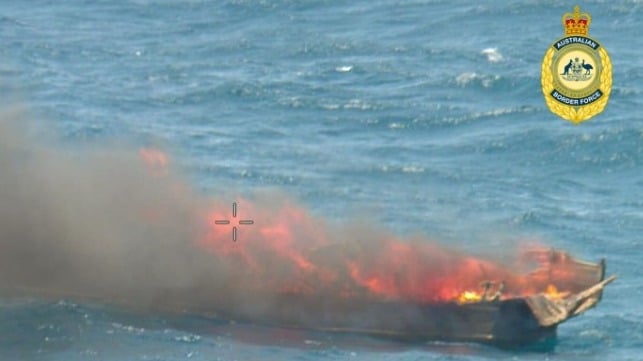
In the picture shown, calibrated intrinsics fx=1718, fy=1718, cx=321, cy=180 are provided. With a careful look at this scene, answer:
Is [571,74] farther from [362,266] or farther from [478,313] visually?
[362,266]

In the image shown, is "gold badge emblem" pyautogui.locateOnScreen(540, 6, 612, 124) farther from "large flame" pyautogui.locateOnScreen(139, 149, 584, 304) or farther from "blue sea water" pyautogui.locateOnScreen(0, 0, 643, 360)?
"blue sea water" pyautogui.locateOnScreen(0, 0, 643, 360)

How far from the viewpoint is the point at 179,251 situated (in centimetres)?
14375

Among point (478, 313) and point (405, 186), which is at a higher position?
point (405, 186)

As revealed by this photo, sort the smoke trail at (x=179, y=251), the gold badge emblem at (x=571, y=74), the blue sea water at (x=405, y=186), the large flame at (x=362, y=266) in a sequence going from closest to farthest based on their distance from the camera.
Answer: the blue sea water at (x=405, y=186) < the gold badge emblem at (x=571, y=74) < the large flame at (x=362, y=266) < the smoke trail at (x=179, y=251)

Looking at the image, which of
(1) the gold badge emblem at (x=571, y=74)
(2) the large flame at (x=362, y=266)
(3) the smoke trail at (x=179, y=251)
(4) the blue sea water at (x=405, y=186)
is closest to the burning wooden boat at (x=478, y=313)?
(2) the large flame at (x=362, y=266)

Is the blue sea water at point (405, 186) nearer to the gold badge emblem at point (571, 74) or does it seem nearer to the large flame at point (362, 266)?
the large flame at point (362, 266)

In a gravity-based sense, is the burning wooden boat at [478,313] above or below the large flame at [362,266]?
below

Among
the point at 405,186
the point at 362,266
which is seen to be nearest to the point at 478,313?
the point at 362,266

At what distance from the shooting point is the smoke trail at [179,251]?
140 meters

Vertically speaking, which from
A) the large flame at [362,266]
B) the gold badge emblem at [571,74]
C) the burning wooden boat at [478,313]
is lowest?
the burning wooden boat at [478,313]

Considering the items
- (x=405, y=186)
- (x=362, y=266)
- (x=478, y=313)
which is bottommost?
(x=478, y=313)

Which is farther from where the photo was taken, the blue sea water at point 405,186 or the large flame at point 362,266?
the large flame at point 362,266

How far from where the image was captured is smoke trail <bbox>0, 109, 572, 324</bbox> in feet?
458

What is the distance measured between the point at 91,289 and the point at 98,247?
153 inches
